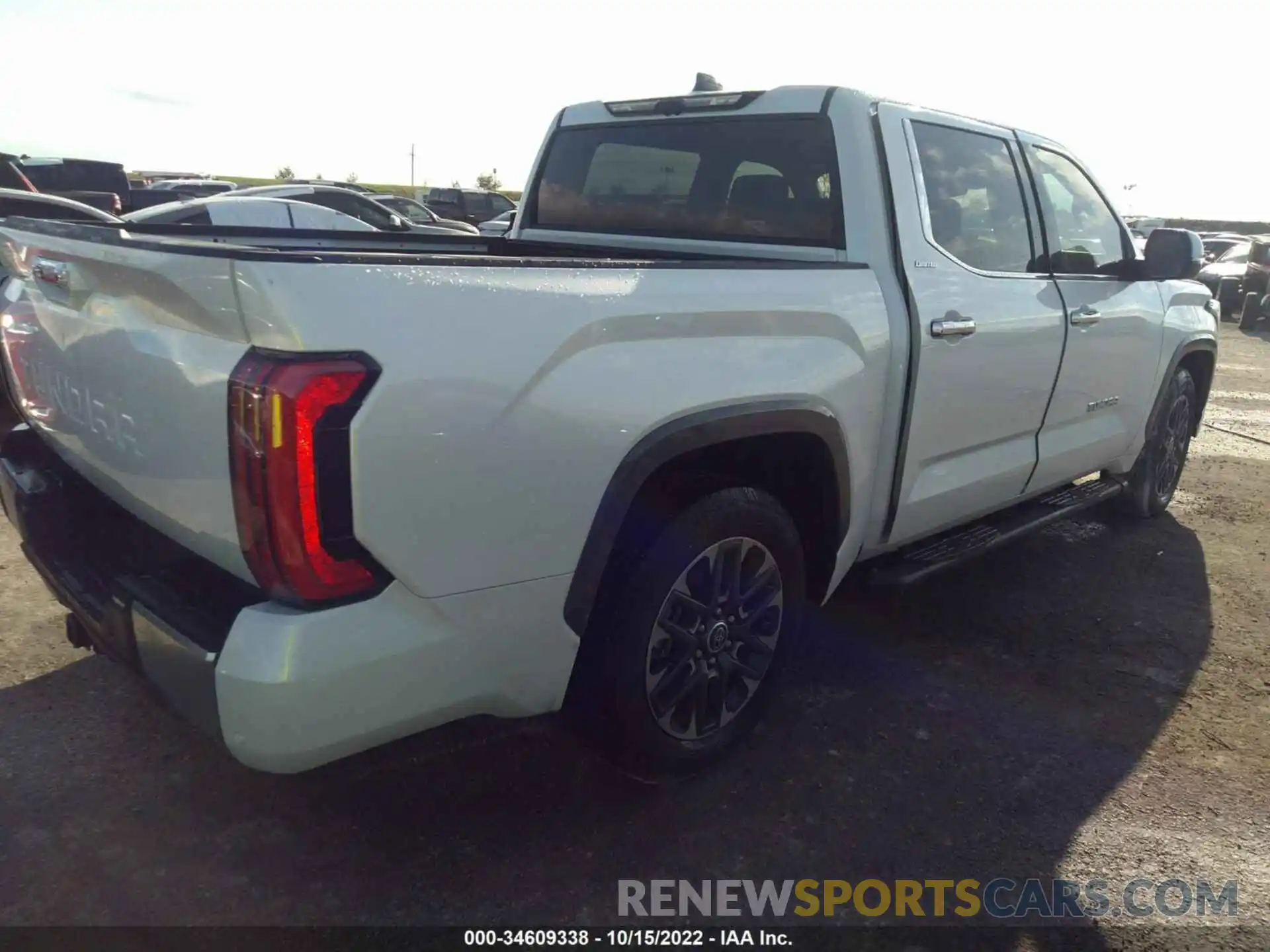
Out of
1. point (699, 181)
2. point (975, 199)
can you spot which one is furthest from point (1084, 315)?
point (699, 181)

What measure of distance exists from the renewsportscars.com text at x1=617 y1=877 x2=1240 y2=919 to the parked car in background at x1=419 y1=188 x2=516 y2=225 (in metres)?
24.7

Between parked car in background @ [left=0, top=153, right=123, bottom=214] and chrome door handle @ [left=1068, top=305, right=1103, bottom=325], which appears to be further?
parked car in background @ [left=0, top=153, right=123, bottom=214]

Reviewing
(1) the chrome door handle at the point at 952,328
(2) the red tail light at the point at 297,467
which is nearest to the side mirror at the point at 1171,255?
(1) the chrome door handle at the point at 952,328

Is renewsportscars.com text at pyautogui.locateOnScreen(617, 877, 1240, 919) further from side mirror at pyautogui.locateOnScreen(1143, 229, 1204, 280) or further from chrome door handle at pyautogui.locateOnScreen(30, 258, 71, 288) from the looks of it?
side mirror at pyautogui.locateOnScreen(1143, 229, 1204, 280)

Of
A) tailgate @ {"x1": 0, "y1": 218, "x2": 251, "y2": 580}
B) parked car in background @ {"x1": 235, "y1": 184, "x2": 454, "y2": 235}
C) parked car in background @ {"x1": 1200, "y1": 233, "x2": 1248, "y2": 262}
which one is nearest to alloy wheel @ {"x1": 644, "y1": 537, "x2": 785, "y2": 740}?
tailgate @ {"x1": 0, "y1": 218, "x2": 251, "y2": 580}

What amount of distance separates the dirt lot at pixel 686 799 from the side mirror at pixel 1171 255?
62.3 inches

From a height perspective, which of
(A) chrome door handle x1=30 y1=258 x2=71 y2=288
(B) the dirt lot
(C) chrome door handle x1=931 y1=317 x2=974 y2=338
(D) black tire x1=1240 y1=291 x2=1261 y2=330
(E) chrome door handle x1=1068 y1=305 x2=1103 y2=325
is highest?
(A) chrome door handle x1=30 y1=258 x2=71 y2=288

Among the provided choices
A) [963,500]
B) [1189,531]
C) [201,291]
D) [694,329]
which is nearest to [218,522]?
[201,291]

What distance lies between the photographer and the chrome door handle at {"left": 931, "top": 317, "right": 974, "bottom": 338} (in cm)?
303

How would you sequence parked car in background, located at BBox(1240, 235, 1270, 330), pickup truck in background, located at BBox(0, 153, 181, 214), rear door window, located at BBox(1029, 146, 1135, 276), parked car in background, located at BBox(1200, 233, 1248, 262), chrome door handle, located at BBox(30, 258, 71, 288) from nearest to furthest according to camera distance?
chrome door handle, located at BBox(30, 258, 71, 288) < rear door window, located at BBox(1029, 146, 1135, 276) < pickup truck in background, located at BBox(0, 153, 181, 214) < parked car in background, located at BBox(1240, 235, 1270, 330) < parked car in background, located at BBox(1200, 233, 1248, 262)

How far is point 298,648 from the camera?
173cm

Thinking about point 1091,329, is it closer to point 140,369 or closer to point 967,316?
point 967,316

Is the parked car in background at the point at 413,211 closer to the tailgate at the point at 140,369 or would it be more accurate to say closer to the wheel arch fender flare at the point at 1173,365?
the wheel arch fender flare at the point at 1173,365

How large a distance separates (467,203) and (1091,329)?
2406cm
